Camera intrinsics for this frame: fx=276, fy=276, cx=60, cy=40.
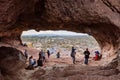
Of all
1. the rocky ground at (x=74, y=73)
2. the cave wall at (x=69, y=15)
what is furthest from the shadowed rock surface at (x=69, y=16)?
the rocky ground at (x=74, y=73)

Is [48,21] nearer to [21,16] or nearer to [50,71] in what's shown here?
[21,16]

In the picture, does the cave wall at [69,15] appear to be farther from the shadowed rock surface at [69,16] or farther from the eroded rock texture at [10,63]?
the eroded rock texture at [10,63]

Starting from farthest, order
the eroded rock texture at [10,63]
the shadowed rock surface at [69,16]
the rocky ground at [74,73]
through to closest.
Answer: the eroded rock texture at [10,63], the rocky ground at [74,73], the shadowed rock surface at [69,16]

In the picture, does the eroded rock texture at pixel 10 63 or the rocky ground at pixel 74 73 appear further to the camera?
the eroded rock texture at pixel 10 63

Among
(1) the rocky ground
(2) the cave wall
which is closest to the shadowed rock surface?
(2) the cave wall

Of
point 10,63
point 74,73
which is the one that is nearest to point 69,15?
point 74,73

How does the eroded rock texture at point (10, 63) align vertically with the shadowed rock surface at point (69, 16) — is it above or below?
below

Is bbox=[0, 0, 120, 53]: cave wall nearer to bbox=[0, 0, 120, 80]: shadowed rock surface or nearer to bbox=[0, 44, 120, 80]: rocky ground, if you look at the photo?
bbox=[0, 0, 120, 80]: shadowed rock surface

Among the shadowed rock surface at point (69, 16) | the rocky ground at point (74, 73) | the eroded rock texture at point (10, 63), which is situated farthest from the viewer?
the eroded rock texture at point (10, 63)

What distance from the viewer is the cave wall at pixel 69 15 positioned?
13.7 meters

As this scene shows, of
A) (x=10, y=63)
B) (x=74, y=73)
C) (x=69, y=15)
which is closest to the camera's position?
(x=69, y=15)

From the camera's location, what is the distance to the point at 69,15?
14.2 m

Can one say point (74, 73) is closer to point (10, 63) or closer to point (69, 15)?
point (69, 15)

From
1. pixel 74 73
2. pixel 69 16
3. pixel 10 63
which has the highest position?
pixel 69 16
